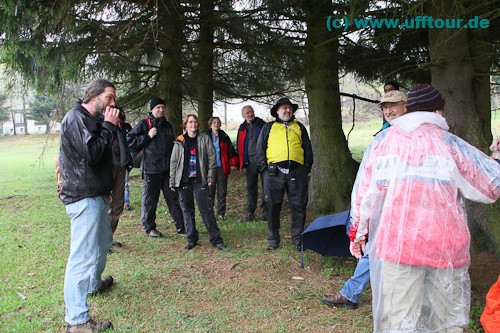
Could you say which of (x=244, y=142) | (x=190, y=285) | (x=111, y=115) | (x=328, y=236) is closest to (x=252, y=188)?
(x=244, y=142)

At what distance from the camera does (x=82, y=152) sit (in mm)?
3168

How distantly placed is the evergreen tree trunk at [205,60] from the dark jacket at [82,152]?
15.0ft

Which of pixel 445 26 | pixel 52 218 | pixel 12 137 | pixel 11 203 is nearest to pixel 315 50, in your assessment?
pixel 445 26

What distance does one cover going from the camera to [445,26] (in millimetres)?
4758

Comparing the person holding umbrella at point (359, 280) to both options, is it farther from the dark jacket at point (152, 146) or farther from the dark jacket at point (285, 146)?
the dark jacket at point (152, 146)

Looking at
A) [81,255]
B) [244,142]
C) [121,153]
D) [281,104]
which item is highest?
[281,104]

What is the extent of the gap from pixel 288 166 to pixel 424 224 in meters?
3.11

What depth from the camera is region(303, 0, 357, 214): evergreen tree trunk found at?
6.61 meters

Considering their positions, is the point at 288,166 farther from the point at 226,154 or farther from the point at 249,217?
the point at 226,154

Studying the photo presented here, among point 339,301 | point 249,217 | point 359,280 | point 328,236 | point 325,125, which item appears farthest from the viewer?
point 249,217

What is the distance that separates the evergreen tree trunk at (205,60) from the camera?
24.3 feet

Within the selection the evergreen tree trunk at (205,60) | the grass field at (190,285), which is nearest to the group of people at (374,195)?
the grass field at (190,285)

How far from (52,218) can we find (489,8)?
7.51 metres

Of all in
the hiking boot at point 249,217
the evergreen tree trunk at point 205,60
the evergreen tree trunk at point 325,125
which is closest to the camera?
the evergreen tree trunk at point 325,125
